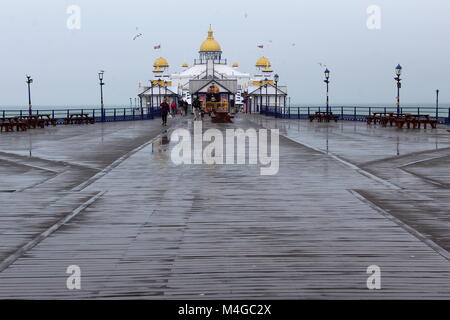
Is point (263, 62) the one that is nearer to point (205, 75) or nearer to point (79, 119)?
point (205, 75)

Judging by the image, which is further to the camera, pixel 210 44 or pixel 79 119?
pixel 210 44

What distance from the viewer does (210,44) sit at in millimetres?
132625

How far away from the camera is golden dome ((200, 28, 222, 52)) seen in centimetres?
13262

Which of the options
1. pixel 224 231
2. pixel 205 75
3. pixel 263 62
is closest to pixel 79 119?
pixel 224 231

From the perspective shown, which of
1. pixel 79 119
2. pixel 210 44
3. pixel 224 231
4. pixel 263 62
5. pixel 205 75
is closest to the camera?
pixel 224 231

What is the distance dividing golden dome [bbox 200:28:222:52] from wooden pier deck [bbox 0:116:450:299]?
11760 cm

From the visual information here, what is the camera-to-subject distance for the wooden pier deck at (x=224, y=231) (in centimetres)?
644

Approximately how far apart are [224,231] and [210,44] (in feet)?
414

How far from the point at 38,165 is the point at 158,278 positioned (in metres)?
12.1

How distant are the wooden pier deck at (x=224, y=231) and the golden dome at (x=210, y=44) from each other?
386 feet

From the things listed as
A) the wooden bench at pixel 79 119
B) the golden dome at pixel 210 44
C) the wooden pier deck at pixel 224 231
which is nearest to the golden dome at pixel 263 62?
the golden dome at pixel 210 44

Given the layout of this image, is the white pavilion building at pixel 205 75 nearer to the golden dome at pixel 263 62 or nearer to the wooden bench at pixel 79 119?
the golden dome at pixel 263 62

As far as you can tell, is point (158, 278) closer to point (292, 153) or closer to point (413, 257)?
point (413, 257)

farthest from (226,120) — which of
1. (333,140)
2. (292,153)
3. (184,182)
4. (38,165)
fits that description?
(184,182)
